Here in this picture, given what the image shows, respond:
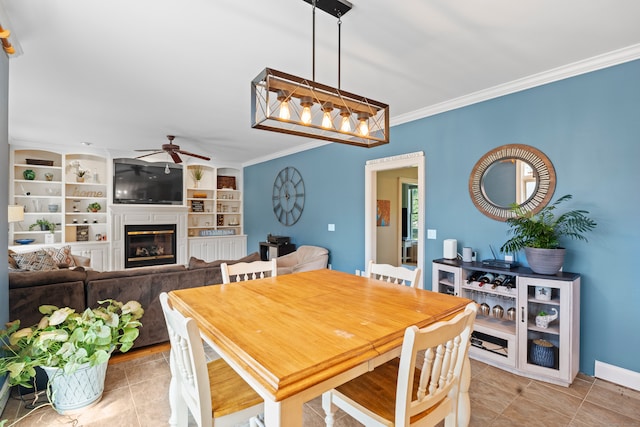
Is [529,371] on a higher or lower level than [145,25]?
lower

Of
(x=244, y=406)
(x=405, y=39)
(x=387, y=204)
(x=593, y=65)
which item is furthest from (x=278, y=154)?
(x=244, y=406)

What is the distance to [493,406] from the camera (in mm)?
2064

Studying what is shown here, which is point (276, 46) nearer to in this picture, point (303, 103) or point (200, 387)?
point (303, 103)

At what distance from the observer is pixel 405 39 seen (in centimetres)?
208

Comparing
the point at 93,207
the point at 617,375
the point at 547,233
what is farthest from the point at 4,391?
the point at 93,207

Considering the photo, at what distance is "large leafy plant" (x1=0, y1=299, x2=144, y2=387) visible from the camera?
1.80 metres

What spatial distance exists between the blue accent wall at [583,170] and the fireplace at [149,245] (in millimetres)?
5255

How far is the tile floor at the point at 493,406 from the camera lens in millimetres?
1914

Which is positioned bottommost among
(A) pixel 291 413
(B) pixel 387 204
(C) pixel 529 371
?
(C) pixel 529 371

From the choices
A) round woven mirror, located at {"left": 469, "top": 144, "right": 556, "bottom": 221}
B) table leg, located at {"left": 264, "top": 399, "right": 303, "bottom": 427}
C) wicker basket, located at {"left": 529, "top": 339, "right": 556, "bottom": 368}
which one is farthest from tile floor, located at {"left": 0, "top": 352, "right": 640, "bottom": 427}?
round woven mirror, located at {"left": 469, "top": 144, "right": 556, "bottom": 221}

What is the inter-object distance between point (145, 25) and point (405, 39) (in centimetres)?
173

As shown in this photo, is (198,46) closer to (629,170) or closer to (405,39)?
(405,39)

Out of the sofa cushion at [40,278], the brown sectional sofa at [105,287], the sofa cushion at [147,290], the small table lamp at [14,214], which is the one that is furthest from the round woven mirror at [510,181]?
the small table lamp at [14,214]

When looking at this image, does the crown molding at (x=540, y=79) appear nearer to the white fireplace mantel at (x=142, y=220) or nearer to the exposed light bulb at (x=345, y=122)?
the exposed light bulb at (x=345, y=122)
